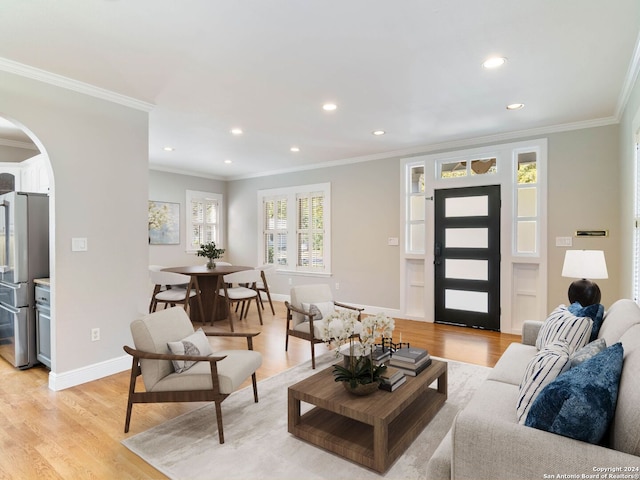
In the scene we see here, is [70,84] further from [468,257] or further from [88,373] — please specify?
[468,257]

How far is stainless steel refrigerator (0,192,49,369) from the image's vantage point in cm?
349

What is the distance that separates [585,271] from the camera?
3248 mm

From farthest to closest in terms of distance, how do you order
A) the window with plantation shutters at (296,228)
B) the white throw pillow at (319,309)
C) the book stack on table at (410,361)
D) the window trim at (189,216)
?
1. the window trim at (189,216)
2. the window with plantation shutters at (296,228)
3. the white throw pillow at (319,309)
4. the book stack on table at (410,361)

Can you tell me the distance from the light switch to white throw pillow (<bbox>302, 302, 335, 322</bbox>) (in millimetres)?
2159

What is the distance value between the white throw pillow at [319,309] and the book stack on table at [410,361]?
121 centimetres

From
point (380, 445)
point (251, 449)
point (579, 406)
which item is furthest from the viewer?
point (251, 449)

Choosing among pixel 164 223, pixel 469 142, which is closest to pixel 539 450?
pixel 469 142

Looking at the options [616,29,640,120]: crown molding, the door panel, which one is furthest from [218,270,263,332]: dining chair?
[616,29,640,120]: crown molding

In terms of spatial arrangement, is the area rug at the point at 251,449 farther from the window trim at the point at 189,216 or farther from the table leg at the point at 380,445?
the window trim at the point at 189,216

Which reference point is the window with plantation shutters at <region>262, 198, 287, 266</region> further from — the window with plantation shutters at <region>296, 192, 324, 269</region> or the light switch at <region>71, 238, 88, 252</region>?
the light switch at <region>71, 238, 88, 252</region>

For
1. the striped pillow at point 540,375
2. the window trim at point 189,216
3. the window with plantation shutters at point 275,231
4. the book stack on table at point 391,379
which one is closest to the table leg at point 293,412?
the book stack on table at point 391,379

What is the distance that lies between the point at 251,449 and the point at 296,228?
5105 mm

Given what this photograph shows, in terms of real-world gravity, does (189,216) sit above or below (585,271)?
above

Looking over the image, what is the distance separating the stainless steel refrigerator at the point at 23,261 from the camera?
3488mm
